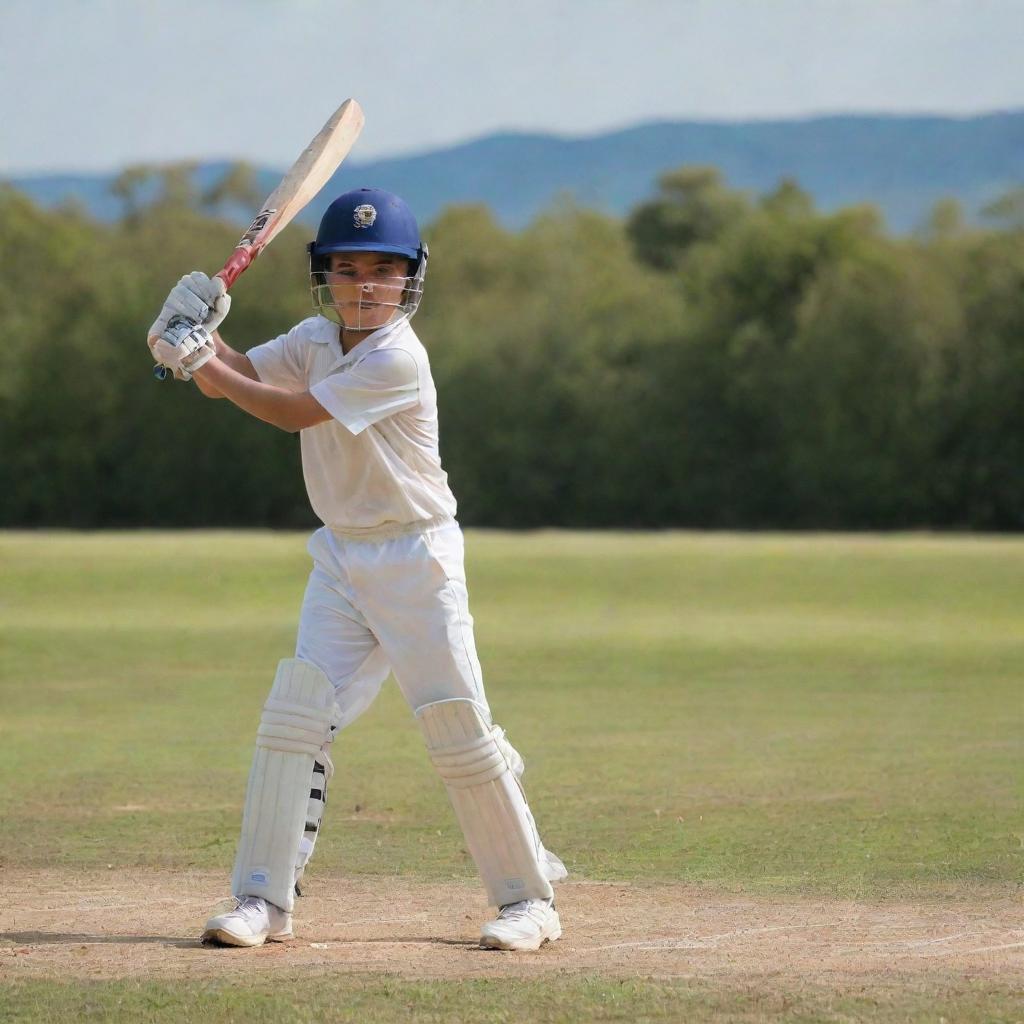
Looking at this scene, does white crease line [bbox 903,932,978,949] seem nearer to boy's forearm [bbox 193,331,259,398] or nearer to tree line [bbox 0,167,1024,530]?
boy's forearm [bbox 193,331,259,398]

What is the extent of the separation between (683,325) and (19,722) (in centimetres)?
4078

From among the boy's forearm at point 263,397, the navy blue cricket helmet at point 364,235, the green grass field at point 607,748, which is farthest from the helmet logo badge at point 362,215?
the green grass field at point 607,748

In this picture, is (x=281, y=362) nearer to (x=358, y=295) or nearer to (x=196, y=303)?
(x=358, y=295)

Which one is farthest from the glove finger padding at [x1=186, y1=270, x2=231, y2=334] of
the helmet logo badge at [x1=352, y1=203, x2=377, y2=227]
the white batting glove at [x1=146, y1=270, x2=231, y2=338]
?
the helmet logo badge at [x1=352, y1=203, x2=377, y2=227]

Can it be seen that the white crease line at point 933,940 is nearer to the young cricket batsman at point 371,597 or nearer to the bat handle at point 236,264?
the young cricket batsman at point 371,597

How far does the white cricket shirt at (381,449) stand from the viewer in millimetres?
4586

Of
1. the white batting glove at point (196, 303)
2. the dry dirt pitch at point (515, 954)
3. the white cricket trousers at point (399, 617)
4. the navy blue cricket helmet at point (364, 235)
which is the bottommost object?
the dry dirt pitch at point (515, 954)

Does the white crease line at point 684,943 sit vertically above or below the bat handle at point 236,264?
below

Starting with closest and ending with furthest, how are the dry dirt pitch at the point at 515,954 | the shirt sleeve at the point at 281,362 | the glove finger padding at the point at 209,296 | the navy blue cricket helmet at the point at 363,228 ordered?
the dry dirt pitch at the point at 515,954 < the glove finger padding at the point at 209,296 < the navy blue cricket helmet at the point at 363,228 < the shirt sleeve at the point at 281,362

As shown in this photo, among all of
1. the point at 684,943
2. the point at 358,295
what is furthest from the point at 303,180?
the point at 684,943

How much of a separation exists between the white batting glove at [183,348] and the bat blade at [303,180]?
1.62ft

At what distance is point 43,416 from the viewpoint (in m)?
50.2

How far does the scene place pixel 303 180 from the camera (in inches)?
201

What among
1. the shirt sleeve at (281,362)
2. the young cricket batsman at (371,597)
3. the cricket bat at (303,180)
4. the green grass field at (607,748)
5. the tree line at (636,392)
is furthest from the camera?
the tree line at (636,392)
